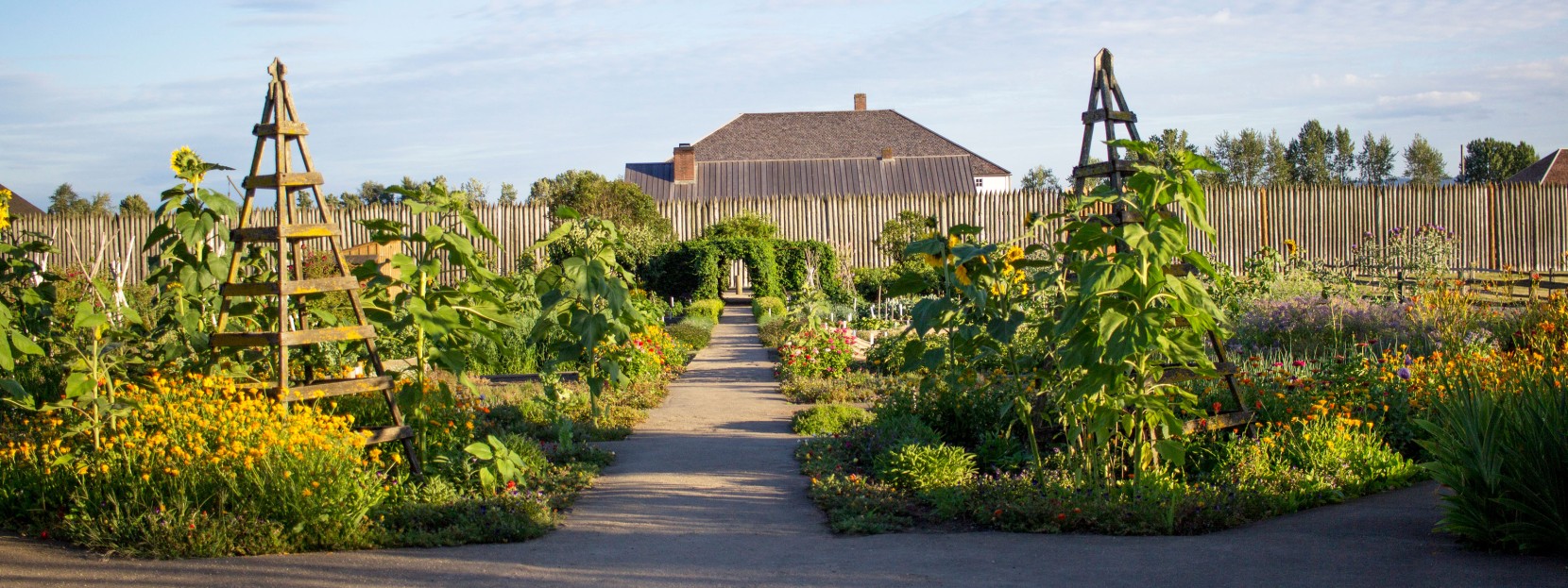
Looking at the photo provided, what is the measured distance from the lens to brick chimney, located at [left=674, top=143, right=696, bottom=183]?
39219 mm

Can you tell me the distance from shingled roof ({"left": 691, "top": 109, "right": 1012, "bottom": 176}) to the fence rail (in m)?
19.7

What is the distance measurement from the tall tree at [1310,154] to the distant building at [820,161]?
394 inches

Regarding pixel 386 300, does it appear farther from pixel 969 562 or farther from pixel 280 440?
pixel 969 562

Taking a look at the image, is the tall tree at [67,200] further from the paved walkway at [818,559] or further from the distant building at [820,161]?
the paved walkway at [818,559]

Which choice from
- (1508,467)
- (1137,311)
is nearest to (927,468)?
(1137,311)

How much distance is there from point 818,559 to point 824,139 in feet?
129

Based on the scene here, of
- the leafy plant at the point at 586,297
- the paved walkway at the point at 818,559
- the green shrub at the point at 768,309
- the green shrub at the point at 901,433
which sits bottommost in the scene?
the paved walkway at the point at 818,559

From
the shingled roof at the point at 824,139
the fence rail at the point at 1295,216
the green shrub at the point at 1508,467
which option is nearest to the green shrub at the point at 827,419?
the green shrub at the point at 1508,467

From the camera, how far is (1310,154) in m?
40.7

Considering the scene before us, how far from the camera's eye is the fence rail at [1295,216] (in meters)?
21.9

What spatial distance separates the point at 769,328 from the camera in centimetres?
1239

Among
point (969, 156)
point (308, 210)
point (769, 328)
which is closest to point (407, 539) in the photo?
point (769, 328)

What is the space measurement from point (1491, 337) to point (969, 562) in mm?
6680

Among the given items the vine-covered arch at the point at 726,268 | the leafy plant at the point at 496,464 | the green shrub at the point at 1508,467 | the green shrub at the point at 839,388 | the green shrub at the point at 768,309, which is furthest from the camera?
the vine-covered arch at the point at 726,268
